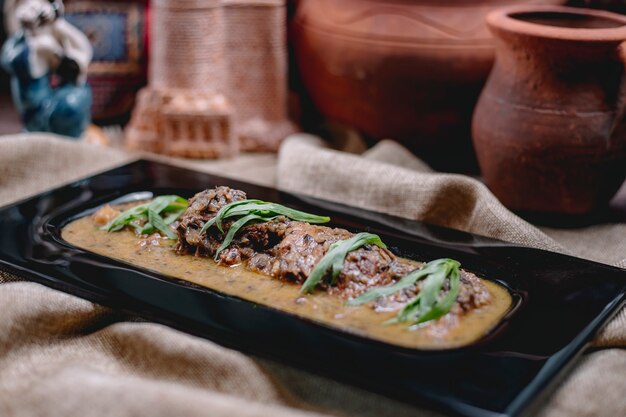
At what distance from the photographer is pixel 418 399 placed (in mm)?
1622

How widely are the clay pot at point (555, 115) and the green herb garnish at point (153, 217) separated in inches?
45.6

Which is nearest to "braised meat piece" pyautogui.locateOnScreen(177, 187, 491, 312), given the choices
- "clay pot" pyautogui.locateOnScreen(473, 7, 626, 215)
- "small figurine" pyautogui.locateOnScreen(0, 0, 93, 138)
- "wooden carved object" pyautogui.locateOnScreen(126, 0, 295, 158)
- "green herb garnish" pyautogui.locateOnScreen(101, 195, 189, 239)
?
"green herb garnish" pyautogui.locateOnScreen(101, 195, 189, 239)

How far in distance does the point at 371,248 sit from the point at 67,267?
0.78 m

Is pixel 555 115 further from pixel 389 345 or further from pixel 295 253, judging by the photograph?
pixel 389 345

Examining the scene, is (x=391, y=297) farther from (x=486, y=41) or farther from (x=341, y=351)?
(x=486, y=41)

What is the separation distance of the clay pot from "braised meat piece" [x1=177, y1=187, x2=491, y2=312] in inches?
34.3

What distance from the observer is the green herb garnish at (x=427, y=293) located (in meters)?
1.88

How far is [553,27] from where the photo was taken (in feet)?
9.36

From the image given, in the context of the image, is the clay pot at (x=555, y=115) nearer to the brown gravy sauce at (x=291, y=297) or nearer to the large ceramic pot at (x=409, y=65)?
the large ceramic pot at (x=409, y=65)

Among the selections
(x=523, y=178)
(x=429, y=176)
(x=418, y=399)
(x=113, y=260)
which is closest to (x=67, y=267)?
(x=113, y=260)

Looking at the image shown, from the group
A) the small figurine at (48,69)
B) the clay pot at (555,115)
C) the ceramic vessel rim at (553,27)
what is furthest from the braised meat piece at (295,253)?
the small figurine at (48,69)

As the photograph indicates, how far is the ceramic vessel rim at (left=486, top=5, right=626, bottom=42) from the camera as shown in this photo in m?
2.65

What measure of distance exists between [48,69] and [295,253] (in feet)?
6.09

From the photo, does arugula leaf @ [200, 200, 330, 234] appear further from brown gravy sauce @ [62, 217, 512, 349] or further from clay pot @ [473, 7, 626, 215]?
clay pot @ [473, 7, 626, 215]
